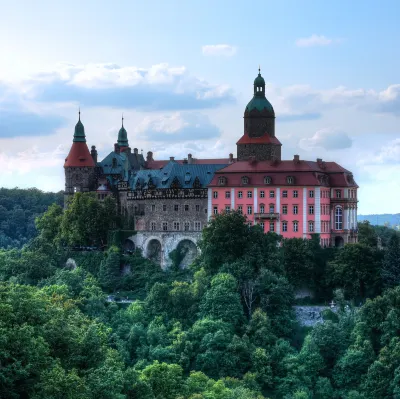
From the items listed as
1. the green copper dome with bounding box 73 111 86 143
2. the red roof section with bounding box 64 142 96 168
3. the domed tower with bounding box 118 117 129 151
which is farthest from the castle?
the domed tower with bounding box 118 117 129 151

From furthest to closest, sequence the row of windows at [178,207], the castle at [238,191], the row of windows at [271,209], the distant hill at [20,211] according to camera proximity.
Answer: the distant hill at [20,211]
the row of windows at [178,207]
the castle at [238,191]
the row of windows at [271,209]

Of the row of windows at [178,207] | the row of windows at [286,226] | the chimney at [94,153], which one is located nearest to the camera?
the row of windows at [286,226]

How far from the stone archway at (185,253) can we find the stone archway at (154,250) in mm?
1990

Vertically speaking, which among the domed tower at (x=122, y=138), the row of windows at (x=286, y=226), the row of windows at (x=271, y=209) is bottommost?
the row of windows at (x=286, y=226)

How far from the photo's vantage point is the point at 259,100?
338ft

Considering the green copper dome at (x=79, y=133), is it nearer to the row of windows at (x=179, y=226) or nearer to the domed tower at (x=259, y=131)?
the row of windows at (x=179, y=226)

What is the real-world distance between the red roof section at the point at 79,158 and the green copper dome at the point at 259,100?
1721 cm

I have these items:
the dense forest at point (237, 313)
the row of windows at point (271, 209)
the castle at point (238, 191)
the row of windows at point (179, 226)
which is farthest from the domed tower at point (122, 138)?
the row of windows at point (271, 209)

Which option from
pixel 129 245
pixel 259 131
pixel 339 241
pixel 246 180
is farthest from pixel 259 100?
pixel 129 245

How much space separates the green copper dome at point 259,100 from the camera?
102875 millimetres

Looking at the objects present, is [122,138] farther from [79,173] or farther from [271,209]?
[271,209]

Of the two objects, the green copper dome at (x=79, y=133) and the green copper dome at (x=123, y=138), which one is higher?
the green copper dome at (x=123, y=138)

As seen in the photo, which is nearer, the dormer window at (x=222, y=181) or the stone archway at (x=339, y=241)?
the stone archway at (x=339, y=241)

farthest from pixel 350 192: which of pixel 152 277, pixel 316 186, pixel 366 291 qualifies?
pixel 152 277
